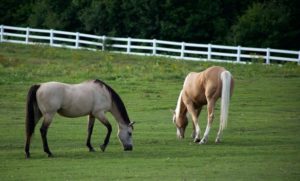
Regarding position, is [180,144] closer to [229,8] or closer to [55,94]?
[55,94]

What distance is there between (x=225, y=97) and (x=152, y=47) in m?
27.5

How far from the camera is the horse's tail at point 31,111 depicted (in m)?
16.4

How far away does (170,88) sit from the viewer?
31.2 metres

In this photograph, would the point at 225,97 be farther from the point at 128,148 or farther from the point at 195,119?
the point at 128,148

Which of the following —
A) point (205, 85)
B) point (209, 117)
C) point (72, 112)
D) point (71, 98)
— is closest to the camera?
point (71, 98)

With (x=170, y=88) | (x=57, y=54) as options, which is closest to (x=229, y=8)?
(x=57, y=54)

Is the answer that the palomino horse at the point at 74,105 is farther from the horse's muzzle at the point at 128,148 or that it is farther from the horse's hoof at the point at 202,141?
the horse's hoof at the point at 202,141

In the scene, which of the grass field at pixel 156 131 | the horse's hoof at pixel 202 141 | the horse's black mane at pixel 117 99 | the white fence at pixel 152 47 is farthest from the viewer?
the white fence at pixel 152 47

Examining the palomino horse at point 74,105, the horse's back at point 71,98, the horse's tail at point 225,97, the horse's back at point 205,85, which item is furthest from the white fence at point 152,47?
the horse's back at point 71,98

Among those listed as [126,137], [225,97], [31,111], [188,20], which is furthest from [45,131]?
[188,20]

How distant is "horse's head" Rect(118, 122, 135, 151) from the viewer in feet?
58.5

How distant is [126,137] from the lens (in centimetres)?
1792

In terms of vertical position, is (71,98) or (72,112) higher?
(71,98)

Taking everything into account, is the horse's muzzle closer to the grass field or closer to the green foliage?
the grass field
